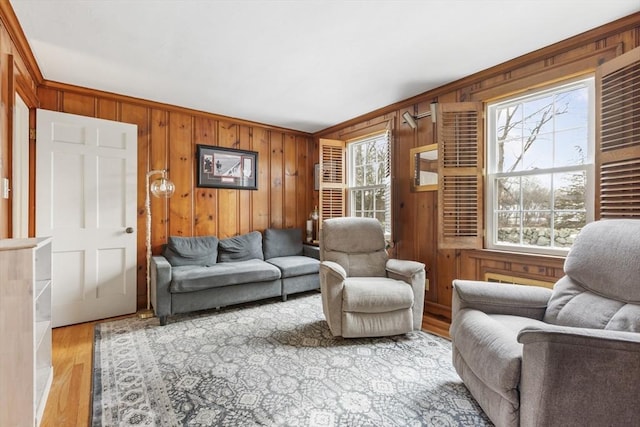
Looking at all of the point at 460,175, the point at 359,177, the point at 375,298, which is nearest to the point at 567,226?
the point at 460,175

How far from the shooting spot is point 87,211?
286 centimetres

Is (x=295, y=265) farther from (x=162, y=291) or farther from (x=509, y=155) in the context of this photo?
(x=509, y=155)

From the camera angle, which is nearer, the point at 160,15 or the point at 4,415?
the point at 4,415

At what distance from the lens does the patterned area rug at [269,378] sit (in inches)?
60.2

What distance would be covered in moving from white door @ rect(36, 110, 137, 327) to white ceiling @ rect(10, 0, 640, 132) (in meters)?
0.52

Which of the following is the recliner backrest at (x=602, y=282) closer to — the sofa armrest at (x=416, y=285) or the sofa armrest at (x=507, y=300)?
the sofa armrest at (x=507, y=300)

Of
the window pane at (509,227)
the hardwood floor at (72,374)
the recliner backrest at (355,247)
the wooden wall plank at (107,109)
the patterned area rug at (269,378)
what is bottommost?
Result: the hardwood floor at (72,374)

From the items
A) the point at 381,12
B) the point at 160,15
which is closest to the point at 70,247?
the point at 160,15

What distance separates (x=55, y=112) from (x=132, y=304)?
2025 millimetres

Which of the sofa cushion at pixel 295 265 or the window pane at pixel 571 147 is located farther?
the sofa cushion at pixel 295 265

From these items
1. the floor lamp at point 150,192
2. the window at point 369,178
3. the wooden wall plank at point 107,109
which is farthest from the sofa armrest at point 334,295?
the wooden wall plank at point 107,109

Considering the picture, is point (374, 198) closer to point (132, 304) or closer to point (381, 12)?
point (381, 12)

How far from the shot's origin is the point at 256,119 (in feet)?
13.0

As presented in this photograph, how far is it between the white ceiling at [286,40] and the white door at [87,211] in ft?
1.69
